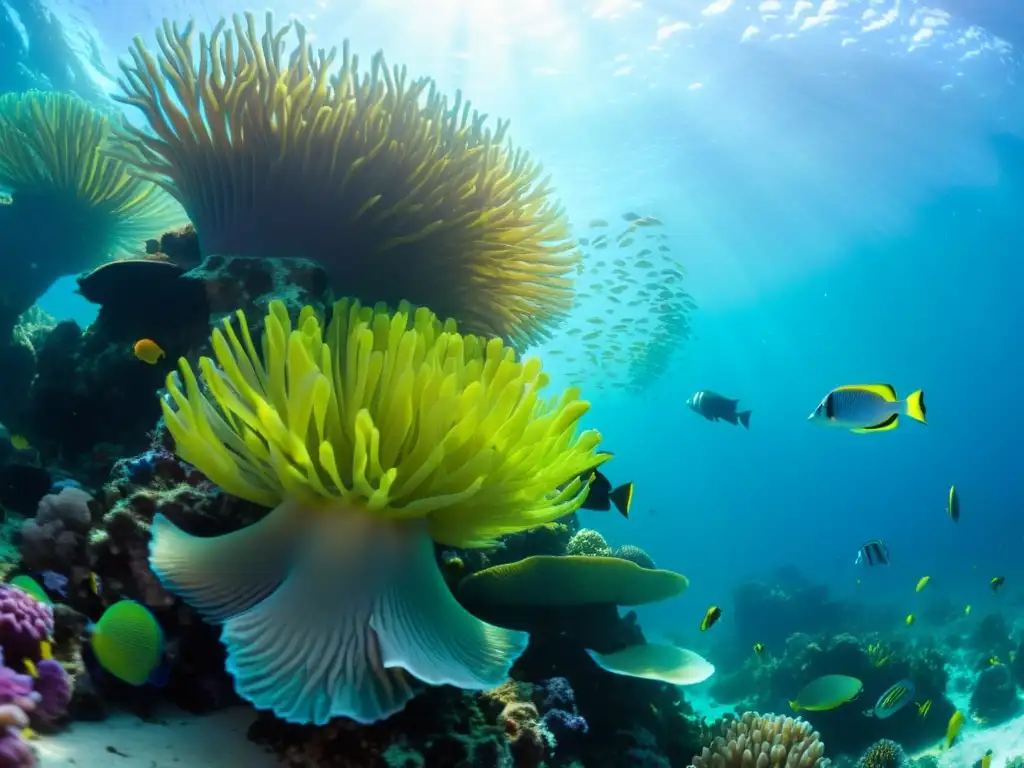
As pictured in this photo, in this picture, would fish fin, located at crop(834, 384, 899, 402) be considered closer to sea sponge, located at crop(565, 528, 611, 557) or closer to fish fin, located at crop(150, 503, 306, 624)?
sea sponge, located at crop(565, 528, 611, 557)

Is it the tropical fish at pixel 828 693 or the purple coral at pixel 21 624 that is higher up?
the tropical fish at pixel 828 693

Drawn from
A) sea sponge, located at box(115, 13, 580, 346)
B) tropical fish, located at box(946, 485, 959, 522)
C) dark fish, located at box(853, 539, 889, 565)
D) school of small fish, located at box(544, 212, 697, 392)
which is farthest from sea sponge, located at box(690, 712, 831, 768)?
school of small fish, located at box(544, 212, 697, 392)

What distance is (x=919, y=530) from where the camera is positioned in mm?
73062

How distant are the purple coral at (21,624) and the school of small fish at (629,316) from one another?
19.7m

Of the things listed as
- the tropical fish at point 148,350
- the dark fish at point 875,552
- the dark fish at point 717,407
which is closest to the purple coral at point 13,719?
the tropical fish at point 148,350

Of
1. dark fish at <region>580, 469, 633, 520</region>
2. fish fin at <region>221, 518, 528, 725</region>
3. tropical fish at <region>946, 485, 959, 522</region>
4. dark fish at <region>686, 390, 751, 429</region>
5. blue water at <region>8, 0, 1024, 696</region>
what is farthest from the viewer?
blue water at <region>8, 0, 1024, 696</region>

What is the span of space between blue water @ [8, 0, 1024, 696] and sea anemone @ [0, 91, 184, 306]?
12.2 metres

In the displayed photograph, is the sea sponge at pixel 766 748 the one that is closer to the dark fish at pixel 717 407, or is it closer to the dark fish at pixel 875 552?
the dark fish at pixel 717 407

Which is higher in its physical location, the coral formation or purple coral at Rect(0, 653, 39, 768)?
the coral formation

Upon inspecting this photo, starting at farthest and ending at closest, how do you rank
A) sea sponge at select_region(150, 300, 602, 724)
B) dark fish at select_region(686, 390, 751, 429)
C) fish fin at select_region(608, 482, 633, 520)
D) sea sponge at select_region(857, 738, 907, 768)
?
dark fish at select_region(686, 390, 751, 429)
sea sponge at select_region(857, 738, 907, 768)
fish fin at select_region(608, 482, 633, 520)
sea sponge at select_region(150, 300, 602, 724)

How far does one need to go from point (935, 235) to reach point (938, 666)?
39.0 m

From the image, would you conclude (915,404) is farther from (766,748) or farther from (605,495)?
(766,748)

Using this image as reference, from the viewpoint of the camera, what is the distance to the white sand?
1672mm

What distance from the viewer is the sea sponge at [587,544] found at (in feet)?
19.3
